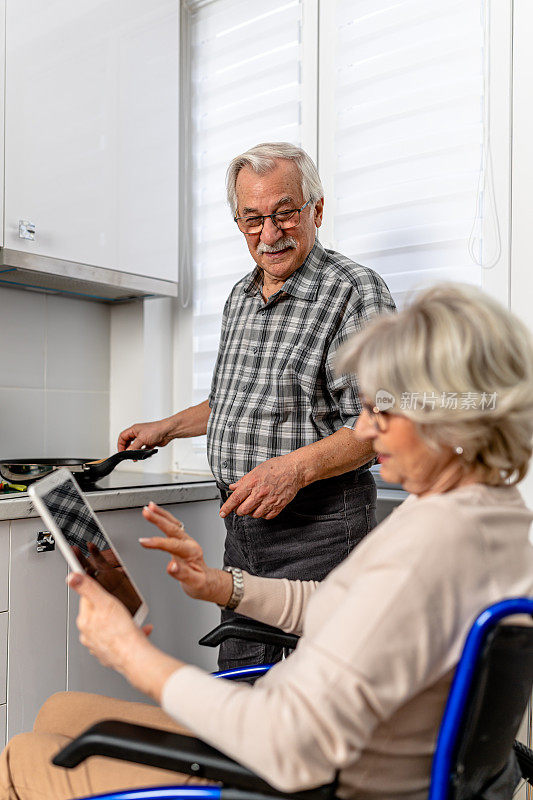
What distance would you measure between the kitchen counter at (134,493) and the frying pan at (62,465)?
0.14ft

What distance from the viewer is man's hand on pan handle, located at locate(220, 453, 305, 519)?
1.55 meters

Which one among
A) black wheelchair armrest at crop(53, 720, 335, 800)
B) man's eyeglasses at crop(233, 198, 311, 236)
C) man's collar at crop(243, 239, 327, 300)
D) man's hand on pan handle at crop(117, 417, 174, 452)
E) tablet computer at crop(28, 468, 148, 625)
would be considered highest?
man's eyeglasses at crop(233, 198, 311, 236)

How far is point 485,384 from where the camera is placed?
83cm

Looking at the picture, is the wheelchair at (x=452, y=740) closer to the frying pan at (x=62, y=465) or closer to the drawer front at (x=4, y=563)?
the drawer front at (x=4, y=563)

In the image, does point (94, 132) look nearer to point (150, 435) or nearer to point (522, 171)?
point (150, 435)

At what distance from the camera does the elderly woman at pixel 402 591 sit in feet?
2.50

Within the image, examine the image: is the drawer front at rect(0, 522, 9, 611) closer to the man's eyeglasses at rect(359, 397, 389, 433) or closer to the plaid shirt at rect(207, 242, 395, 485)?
the plaid shirt at rect(207, 242, 395, 485)

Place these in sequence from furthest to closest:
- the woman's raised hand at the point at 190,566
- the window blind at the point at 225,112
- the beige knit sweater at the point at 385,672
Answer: the window blind at the point at 225,112 < the woman's raised hand at the point at 190,566 < the beige knit sweater at the point at 385,672

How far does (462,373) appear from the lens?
32.5 inches

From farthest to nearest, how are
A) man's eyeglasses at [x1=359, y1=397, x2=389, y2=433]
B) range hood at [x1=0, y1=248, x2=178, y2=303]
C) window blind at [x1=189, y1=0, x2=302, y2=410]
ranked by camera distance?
window blind at [x1=189, y1=0, x2=302, y2=410] < range hood at [x1=0, y1=248, x2=178, y2=303] < man's eyeglasses at [x1=359, y1=397, x2=389, y2=433]

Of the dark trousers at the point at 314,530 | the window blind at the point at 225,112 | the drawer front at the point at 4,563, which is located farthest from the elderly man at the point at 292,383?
the window blind at the point at 225,112

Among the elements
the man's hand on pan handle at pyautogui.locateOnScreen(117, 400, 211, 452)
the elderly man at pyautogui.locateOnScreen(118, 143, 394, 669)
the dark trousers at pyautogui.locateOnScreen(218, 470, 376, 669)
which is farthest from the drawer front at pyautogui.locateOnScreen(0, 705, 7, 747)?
the man's hand on pan handle at pyautogui.locateOnScreen(117, 400, 211, 452)

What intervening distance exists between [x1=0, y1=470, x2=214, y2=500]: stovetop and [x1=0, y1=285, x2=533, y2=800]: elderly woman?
0.98 m

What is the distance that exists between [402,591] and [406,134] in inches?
63.3
